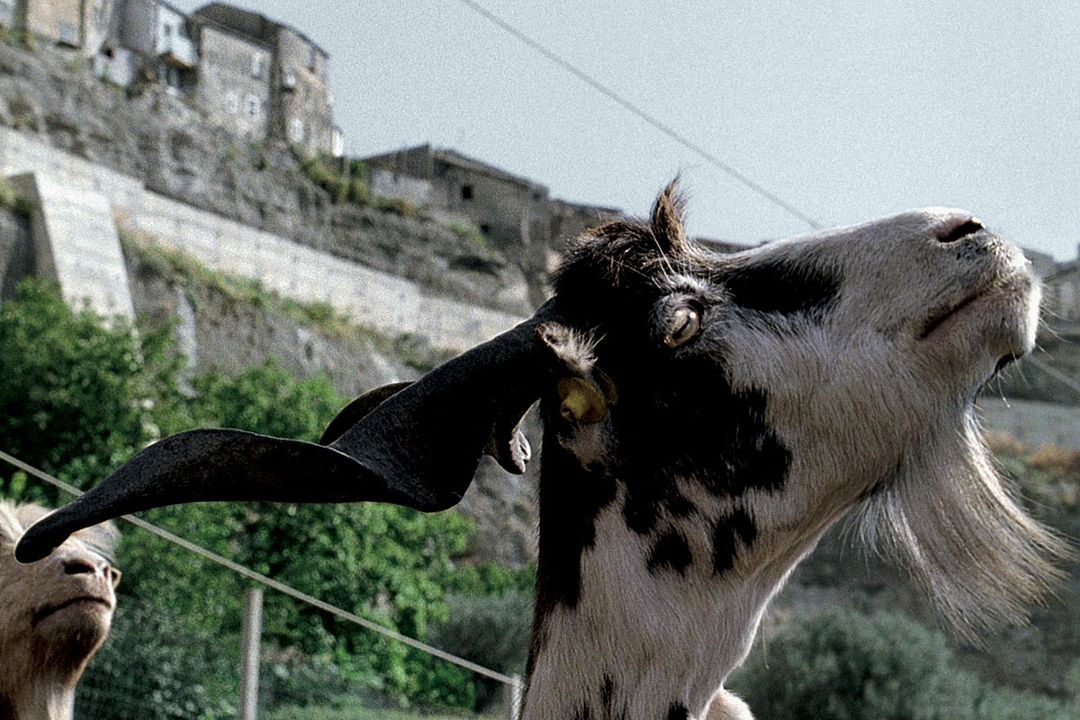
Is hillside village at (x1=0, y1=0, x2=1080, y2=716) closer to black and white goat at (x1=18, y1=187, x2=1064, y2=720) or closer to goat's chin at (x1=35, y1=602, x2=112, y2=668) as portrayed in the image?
goat's chin at (x1=35, y1=602, x2=112, y2=668)

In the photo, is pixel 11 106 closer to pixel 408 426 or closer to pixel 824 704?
pixel 824 704

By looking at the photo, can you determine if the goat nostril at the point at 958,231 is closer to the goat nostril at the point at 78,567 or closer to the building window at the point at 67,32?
the goat nostril at the point at 78,567

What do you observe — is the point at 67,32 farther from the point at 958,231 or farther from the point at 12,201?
the point at 958,231

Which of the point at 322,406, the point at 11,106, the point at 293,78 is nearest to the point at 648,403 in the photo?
the point at 322,406

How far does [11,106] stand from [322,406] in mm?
13715

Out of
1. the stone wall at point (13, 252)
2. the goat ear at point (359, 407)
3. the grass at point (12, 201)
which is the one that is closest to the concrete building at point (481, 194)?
the grass at point (12, 201)

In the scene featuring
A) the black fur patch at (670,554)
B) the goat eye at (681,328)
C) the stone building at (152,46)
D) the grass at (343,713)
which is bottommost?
the stone building at (152,46)

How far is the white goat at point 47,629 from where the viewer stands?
3352 millimetres

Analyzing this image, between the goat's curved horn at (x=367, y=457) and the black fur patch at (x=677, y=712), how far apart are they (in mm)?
349

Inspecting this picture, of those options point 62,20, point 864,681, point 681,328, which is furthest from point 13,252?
point 681,328

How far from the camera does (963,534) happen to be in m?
1.89

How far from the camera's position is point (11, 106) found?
128 feet

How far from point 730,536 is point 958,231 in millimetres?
438

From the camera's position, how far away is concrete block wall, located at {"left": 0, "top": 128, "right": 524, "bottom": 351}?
39406 mm
